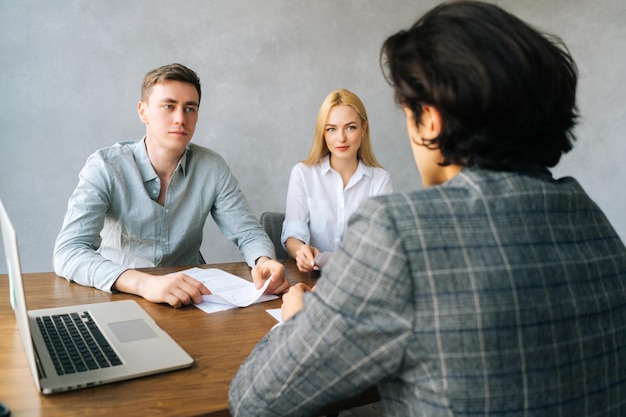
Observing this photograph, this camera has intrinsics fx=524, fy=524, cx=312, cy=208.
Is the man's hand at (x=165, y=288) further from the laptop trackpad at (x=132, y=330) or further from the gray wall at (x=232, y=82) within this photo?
the gray wall at (x=232, y=82)

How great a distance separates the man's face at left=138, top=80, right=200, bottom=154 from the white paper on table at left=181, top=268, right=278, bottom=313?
1.79 feet

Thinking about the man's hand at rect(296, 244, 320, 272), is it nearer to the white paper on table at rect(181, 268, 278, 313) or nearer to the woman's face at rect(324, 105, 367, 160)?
the white paper on table at rect(181, 268, 278, 313)

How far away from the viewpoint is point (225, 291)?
154 centimetres

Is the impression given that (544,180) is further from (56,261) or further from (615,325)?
(56,261)

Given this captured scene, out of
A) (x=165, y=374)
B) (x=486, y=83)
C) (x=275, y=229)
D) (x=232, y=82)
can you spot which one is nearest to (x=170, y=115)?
(x=275, y=229)

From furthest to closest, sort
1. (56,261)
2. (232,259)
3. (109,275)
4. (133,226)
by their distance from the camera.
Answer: (232,259) < (133,226) < (56,261) < (109,275)

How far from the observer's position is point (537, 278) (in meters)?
0.71

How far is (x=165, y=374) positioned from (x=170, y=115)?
4.09 ft

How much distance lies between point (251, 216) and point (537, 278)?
156cm

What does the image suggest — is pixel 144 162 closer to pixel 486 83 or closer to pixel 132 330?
pixel 132 330

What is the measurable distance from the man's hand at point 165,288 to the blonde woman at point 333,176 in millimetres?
1051

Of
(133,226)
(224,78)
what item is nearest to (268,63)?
(224,78)

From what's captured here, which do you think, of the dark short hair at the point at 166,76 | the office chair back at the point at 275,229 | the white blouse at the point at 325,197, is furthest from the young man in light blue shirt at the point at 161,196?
the white blouse at the point at 325,197

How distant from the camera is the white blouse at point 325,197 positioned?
2570 millimetres
